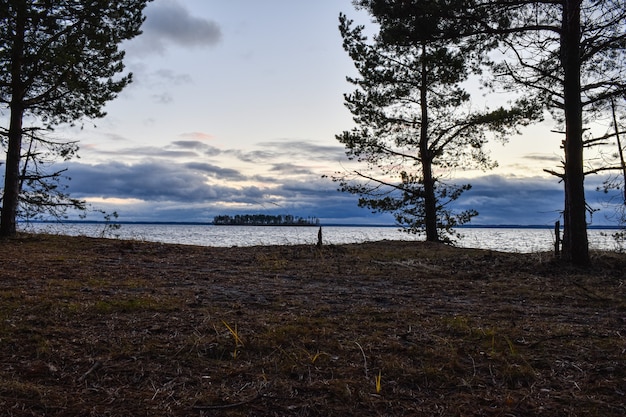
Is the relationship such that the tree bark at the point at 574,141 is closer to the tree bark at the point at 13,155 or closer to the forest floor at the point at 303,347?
the forest floor at the point at 303,347

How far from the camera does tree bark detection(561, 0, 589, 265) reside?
9555 mm

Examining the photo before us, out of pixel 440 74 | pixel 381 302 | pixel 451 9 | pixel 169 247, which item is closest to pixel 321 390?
pixel 381 302

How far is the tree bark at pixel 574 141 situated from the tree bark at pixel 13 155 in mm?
14457

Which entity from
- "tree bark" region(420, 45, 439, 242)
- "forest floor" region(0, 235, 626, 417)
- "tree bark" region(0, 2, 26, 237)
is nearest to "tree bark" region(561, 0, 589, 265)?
"forest floor" region(0, 235, 626, 417)

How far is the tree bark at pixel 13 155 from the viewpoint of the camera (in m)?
13.2

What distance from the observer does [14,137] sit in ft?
45.0

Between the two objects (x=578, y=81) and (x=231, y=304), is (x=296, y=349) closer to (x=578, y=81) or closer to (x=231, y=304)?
(x=231, y=304)

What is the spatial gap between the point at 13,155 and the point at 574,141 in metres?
15.4

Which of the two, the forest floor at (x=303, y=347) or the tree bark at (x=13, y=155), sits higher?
the tree bark at (x=13, y=155)

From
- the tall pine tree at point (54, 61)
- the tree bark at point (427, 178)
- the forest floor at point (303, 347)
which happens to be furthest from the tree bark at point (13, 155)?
the tree bark at point (427, 178)

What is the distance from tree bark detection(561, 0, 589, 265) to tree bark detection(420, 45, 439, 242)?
827 centimetres

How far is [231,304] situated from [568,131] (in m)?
8.34

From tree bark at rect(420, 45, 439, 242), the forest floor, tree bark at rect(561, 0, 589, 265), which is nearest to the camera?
the forest floor

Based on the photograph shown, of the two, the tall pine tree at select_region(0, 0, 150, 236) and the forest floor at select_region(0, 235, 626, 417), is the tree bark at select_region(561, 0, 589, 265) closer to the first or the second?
the forest floor at select_region(0, 235, 626, 417)
